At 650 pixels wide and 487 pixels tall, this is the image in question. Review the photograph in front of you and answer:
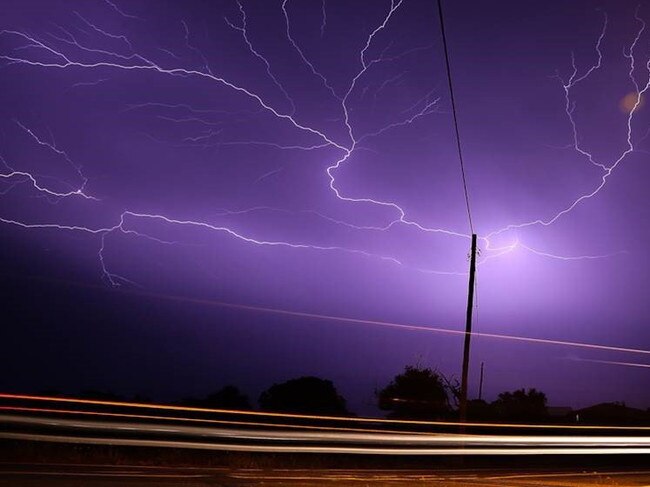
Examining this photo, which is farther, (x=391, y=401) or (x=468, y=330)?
(x=391, y=401)

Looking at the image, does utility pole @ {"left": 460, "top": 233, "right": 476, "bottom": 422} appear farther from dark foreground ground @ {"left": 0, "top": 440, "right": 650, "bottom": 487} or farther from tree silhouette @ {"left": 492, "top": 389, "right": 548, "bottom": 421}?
tree silhouette @ {"left": 492, "top": 389, "right": 548, "bottom": 421}

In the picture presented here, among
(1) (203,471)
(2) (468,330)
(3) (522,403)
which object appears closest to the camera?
(1) (203,471)

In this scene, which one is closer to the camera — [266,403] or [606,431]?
[606,431]

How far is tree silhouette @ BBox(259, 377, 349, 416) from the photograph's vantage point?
4172 centimetres

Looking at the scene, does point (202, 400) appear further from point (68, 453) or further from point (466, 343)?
point (68, 453)

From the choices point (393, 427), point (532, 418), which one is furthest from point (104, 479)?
A: point (532, 418)

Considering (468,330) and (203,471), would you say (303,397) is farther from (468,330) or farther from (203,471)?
(203,471)

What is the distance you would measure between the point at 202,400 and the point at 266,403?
5992mm

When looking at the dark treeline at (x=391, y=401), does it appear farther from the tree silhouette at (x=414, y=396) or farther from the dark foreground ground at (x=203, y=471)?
the dark foreground ground at (x=203, y=471)

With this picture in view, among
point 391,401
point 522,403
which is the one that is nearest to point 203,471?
point 391,401

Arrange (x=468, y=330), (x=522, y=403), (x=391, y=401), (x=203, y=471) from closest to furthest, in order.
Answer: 1. (x=203, y=471)
2. (x=468, y=330)
3. (x=391, y=401)
4. (x=522, y=403)

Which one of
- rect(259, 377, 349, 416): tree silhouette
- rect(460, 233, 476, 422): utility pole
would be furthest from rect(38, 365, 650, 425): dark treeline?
rect(460, 233, 476, 422): utility pole

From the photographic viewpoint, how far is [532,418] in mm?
42500

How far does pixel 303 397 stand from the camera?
43.8 metres
